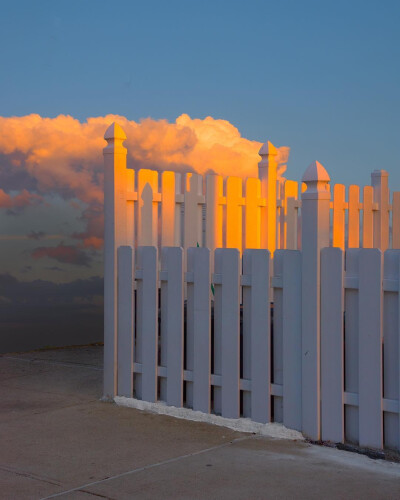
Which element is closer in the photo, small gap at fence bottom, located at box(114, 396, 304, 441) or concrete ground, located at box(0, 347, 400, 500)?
concrete ground, located at box(0, 347, 400, 500)

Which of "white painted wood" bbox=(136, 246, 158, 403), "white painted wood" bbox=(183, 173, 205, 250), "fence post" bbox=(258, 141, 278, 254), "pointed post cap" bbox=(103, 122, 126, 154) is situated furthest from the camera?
"fence post" bbox=(258, 141, 278, 254)

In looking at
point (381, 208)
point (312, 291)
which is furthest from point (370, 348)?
point (381, 208)

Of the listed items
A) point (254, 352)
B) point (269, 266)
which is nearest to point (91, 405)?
point (254, 352)

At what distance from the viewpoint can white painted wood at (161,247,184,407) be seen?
20.3ft

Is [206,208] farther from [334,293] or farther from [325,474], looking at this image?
[325,474]

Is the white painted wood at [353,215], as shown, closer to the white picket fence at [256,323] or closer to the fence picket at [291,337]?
the white picket fence at [256,323]

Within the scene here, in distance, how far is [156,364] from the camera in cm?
638

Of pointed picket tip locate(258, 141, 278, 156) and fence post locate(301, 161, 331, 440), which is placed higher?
pointed picket tip locate(258, 141, 278, 156)

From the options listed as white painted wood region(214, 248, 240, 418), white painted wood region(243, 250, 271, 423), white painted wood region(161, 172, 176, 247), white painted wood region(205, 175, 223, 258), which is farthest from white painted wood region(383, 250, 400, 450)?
white painted wood region(205, 175, 223, 258)

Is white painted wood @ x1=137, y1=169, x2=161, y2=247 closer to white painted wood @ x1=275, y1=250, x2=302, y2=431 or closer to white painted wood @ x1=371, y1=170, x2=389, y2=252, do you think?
white painted wood @ x1=275, y1=250, x2=302, y2=431

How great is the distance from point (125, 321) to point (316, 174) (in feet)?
8.00

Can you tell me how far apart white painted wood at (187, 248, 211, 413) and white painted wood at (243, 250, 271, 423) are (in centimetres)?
42

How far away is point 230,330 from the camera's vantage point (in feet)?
19.1

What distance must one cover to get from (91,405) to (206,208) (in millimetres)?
2767
